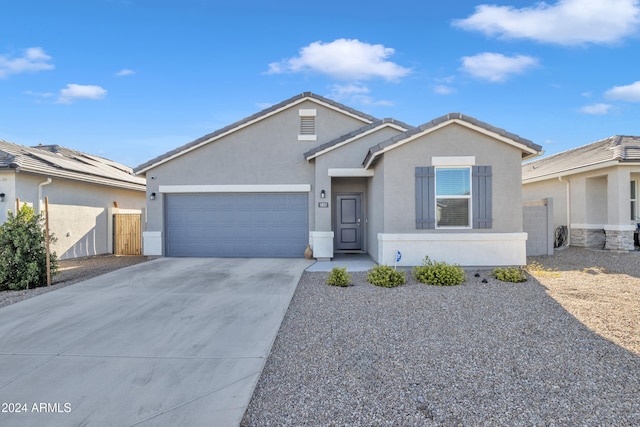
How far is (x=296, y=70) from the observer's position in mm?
14750

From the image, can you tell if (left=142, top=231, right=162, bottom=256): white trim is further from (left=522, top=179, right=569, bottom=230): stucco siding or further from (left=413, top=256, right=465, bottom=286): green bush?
(left=522, top=179, right=569, bottom=230): stucco siding

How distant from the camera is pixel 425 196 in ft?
29.3

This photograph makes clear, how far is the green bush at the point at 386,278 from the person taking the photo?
7.50 metres

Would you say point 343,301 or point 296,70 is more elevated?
point 296,70

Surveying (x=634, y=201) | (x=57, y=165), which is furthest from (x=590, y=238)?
(x=57, y=165)

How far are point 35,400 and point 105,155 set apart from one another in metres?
19.7

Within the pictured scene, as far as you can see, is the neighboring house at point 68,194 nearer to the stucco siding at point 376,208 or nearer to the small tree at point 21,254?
the small tree at point 21,254

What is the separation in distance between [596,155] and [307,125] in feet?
36.0

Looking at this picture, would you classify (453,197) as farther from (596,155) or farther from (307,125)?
(596,155)

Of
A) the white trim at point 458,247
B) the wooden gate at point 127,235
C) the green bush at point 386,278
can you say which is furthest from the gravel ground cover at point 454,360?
the wooden gate at point 127,235

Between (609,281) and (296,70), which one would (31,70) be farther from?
(609,281)

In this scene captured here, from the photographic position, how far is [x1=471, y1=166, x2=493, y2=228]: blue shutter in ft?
29.2

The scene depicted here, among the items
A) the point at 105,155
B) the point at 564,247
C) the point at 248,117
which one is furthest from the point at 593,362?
the point at 105,155

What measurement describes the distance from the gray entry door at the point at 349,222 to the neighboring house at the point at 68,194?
26.3 feet
